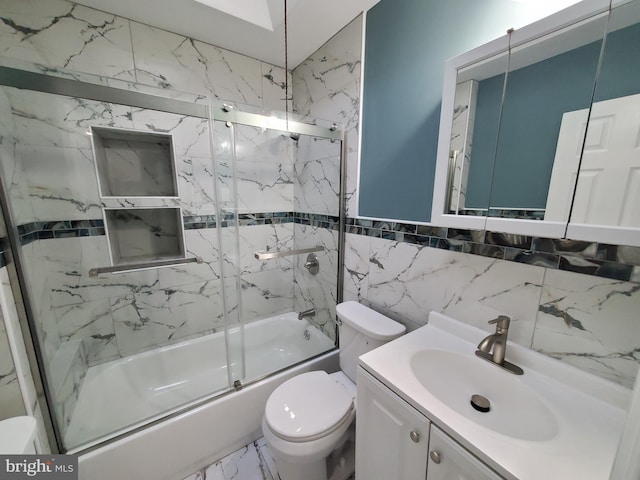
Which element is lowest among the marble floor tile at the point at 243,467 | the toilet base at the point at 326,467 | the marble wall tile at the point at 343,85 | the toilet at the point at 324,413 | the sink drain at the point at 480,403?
the marble floor tile at the point at 243,467

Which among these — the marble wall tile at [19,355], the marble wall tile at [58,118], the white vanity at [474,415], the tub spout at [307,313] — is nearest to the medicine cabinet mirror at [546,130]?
the white vanity at [474,415]

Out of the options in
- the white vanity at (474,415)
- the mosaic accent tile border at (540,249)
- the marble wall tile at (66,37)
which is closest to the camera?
the white vanity at (474,415)

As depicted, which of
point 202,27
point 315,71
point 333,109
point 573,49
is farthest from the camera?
point 315,71

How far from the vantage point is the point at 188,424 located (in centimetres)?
126

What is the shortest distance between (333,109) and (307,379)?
177 cm

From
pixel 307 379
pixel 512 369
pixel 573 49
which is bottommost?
pixel 307 379

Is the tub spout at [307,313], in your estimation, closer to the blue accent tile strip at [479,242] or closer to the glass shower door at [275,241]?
the glass shower door at [275,241]

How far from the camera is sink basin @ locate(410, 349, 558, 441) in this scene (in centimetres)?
73

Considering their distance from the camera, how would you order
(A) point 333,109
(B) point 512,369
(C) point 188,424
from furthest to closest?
(A) point 333,109 → (C) point 188,424 → (B) point 512,369

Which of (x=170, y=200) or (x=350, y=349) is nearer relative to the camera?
(x=350, y=349)

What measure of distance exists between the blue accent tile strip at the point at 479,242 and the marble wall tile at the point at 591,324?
42mm

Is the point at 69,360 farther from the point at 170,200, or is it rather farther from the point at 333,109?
the point at 333,109

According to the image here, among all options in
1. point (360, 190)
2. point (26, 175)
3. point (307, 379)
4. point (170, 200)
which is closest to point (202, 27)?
point (170, 200)

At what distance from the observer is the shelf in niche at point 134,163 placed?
1548mm
